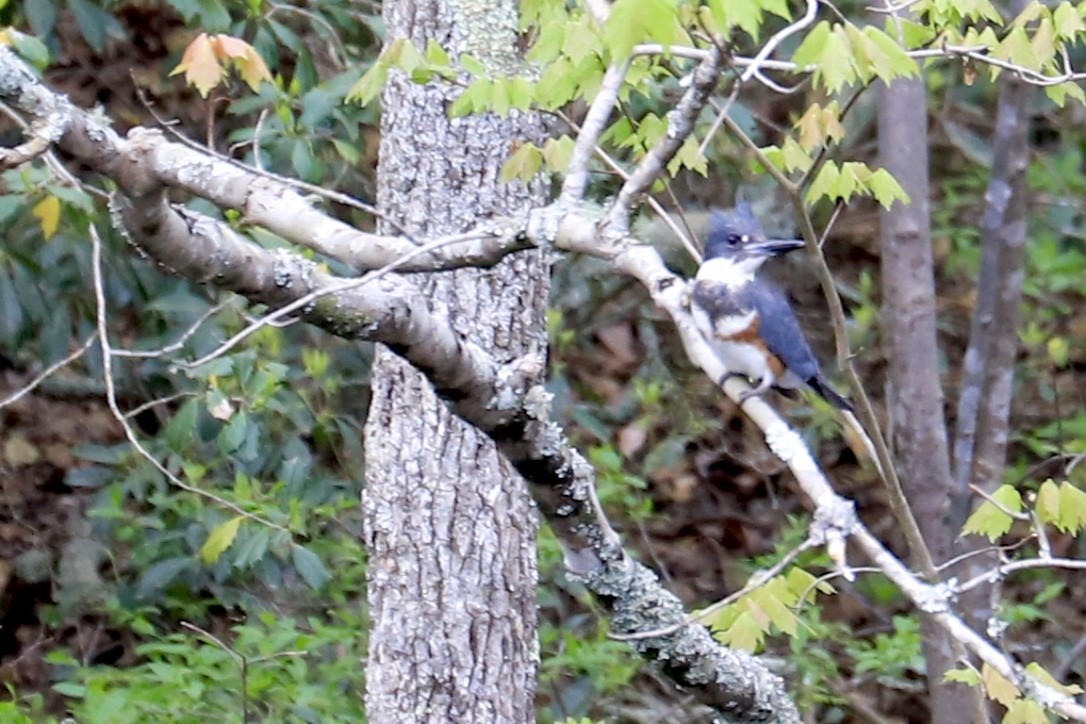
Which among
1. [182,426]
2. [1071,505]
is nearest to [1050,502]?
[1071,505]

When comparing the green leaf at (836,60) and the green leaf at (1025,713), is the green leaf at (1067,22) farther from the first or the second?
the green leaf at (1025,713)

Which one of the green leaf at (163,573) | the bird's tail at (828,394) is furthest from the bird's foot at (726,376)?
the green leaf at (163,573)

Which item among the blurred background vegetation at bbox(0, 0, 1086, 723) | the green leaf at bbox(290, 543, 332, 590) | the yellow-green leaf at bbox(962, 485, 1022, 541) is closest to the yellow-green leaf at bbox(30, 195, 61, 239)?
the blurred background vegetation at bbox(0, 0, 1086, 723)

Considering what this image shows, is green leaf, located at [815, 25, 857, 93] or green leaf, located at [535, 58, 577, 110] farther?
green leaf, located at [535, 58, 577, 110]

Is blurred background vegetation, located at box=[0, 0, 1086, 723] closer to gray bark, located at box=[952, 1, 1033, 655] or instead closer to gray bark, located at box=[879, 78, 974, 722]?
gray bark, located at box=[879, 78, 974, 722]

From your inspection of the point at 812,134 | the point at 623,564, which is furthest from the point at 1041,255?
the point at 623,564

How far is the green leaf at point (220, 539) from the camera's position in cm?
334

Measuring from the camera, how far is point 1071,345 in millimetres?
5684

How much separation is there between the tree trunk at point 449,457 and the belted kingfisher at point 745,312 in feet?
1.14

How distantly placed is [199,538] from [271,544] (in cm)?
39

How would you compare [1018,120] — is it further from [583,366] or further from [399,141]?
[583,366]

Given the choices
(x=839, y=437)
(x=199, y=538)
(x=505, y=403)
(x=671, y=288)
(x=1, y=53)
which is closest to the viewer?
(x=1, y=53)

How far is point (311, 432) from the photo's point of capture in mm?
3965

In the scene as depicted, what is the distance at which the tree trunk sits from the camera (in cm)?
296
